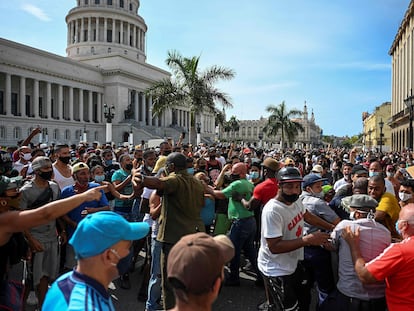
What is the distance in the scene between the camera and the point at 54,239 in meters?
4.71

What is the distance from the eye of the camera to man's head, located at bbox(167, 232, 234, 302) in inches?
65.5

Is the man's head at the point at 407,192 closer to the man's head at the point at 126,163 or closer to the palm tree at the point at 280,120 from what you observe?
the man's head at the point at 126,163

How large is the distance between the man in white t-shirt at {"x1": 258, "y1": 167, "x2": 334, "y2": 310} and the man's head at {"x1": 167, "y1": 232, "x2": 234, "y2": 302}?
188 cm

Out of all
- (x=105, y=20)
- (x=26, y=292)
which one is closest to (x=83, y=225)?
(x=26, y=292)

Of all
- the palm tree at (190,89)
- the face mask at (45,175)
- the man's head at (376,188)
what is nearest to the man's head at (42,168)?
the face mask at (45,175)

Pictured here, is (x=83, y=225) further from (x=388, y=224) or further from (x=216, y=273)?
(x=388, y=224)

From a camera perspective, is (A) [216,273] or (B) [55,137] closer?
(A) [216,273]

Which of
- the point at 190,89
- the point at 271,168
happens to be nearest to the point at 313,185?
the point at 271,168

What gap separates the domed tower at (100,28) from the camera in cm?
7219

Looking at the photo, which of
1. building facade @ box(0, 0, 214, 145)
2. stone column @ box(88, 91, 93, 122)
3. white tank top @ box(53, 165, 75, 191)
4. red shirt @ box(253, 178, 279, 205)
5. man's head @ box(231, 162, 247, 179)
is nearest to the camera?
red shirt @ box(253, 178, 279, 205)

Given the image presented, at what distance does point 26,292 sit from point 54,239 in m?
0.79

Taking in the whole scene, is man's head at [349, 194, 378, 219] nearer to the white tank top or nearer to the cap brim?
the cap brim

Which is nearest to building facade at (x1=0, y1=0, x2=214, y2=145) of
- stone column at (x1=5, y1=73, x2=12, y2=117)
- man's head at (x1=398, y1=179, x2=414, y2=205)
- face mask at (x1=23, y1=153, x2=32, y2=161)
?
stone column at (x1=5, y1=73, x2=12, y2=117)

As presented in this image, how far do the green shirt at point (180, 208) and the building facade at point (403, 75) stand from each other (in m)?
33.2
